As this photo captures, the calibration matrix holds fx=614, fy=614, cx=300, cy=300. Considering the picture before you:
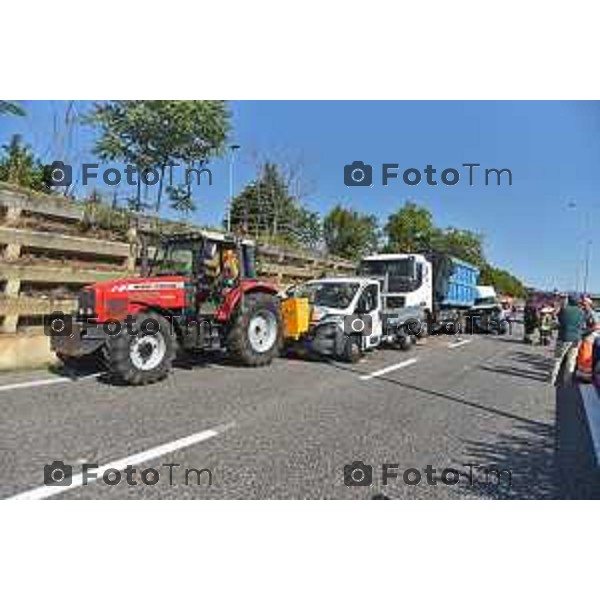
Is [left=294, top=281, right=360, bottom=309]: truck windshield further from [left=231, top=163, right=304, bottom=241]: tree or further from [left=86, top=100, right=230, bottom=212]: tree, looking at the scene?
[left=231, top=163, right=304, bottom=241]: tree

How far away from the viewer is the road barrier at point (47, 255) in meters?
9.32

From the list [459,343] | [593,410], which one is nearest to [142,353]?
[593,410]

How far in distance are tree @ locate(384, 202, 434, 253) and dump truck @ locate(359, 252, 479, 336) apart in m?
21.5

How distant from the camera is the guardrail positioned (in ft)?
30.6

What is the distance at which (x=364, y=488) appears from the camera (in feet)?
15.3

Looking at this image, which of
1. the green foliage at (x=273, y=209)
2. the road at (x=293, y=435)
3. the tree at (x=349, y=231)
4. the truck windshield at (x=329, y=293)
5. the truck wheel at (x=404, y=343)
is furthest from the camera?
the tree at (x=349, y=231)

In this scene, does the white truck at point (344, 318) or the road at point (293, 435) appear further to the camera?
the white truck at point (344, 318)

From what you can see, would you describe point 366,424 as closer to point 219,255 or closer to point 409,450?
point 409,450

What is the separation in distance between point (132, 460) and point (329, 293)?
309 inches

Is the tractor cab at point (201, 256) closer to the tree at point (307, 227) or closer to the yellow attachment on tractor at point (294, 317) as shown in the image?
the yellow attachment on tractor at point (294, 317)

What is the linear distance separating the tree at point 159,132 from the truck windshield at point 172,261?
633 centimetres

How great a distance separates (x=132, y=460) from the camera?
504cm

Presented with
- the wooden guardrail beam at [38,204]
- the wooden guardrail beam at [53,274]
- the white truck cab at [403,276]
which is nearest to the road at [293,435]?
Result: the wooden guardrail beam at [53,274]

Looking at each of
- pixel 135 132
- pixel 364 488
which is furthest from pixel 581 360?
pixel 135 132
